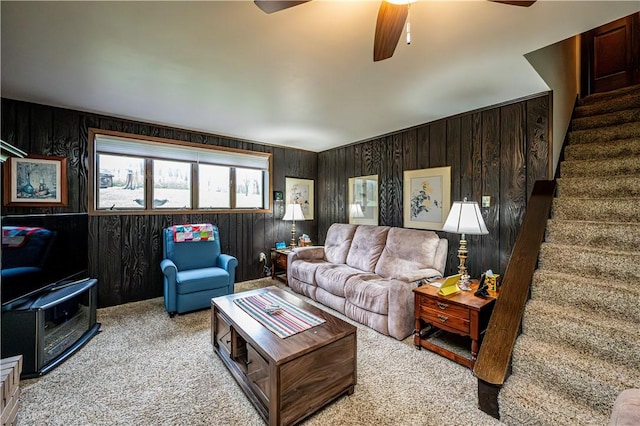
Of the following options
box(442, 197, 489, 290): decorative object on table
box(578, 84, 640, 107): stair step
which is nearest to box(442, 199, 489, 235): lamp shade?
box(442, 197, 489, 290): decorative object on table

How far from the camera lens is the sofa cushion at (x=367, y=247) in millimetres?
3475

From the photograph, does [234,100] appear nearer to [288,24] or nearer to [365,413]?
[288,24]

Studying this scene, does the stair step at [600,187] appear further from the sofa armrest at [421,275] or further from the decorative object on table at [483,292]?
the sofa armrest at [421,275]

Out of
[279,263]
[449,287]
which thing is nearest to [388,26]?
[449,287]

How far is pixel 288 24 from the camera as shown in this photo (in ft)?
5.41

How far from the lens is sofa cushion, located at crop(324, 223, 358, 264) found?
3.91m

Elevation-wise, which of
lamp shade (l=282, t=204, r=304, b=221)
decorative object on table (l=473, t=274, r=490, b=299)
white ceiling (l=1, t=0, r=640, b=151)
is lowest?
decorative object on table (l=473, t=274, r=490, b=299)

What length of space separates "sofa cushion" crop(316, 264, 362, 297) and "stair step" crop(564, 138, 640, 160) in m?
2.56

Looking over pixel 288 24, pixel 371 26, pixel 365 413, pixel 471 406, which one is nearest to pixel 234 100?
pixel 288 24

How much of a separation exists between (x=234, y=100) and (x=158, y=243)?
7.27 feet

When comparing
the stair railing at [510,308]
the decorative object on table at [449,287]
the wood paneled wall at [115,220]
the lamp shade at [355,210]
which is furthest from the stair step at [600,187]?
the wood paneled wall at [115,220]

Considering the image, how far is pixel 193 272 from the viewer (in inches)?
129

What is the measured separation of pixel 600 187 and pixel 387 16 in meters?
2.39

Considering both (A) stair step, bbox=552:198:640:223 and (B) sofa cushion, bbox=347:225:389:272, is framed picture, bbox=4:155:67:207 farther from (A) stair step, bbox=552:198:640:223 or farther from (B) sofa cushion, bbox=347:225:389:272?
(A) stair step, bbox=552:198:640:223
